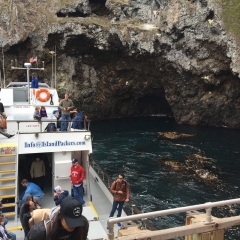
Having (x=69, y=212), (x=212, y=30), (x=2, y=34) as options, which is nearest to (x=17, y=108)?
(x=69, y=212)

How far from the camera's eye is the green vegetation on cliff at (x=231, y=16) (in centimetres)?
3338

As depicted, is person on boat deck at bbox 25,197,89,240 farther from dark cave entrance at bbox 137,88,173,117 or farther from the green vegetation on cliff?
dark cave entrance at bbox 137,88,173,117

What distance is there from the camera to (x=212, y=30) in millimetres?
34219

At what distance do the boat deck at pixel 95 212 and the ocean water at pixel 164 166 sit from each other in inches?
123

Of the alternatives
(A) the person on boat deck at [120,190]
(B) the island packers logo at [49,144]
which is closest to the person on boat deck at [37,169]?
(B) the island packers logo at [49,144]

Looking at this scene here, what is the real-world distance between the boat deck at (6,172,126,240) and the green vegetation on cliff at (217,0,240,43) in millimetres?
27452

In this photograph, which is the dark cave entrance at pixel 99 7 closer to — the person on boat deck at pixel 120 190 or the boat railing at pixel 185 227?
the person on boat deck at pixel 120 190

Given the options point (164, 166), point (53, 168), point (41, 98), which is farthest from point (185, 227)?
point (164, 166)

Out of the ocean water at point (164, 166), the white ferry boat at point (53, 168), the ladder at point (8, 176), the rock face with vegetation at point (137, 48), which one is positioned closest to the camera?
the white ferry boat at point (53, 168)

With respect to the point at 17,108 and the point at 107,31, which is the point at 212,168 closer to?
the point at 17,108

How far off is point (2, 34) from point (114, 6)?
15.4 metres

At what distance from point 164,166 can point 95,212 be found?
12.5m

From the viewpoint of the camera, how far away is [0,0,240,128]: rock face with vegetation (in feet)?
114

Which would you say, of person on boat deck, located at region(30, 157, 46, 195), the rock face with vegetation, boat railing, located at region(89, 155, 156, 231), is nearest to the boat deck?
boat railing, located at region(89, 155, 156, 231)
